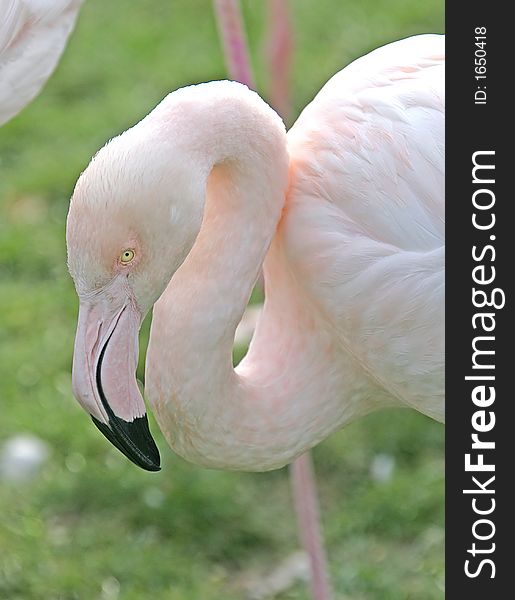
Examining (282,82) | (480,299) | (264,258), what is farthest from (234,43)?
(480,299)

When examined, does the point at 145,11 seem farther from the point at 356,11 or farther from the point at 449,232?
the point at 449,232

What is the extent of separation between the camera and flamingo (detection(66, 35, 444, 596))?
2412 mm

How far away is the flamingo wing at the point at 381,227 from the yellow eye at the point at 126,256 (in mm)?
398

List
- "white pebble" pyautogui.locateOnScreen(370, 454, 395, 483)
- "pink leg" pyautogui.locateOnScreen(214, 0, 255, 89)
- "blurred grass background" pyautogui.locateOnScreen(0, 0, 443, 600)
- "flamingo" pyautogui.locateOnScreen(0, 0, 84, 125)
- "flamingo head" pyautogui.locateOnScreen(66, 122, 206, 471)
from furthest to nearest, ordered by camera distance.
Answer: "white pebble" pyautogui.locateOnScreen(370, 454, 395, 483) < "pink leg" pyautogui.locateOnScreen(214, 0, 255, 89) < "blurred grass background" pyautogui.locateOnScreen(0, 0, 443, 600) < "flamingo" pyautogui.locateOnScreen(0, 0, 84, 125) < "flamingo head" pyautogui.locateOnScreen(66, 122, 206, 471)

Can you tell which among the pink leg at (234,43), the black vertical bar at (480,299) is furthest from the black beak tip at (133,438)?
the pink leg at (234,43)

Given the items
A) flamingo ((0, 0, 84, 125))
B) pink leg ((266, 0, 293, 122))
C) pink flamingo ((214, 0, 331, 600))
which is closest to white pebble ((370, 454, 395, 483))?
pink flamingo ((214, 0, 331, 600))

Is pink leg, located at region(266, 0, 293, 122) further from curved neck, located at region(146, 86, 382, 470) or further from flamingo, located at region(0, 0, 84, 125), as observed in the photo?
curved neck, located at region(146, 86, 382, 470)

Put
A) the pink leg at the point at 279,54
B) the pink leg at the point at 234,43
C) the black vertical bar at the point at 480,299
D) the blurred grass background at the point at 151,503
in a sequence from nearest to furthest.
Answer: the black vertical bar at the point at 480,299 < the blurred grass background at the point at 151,503 < the pink leg at the point at 234,43 < the pink leg at the point at 279,54

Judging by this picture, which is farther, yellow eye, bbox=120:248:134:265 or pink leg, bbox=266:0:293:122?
pink leg, bbox=266:0:293:122

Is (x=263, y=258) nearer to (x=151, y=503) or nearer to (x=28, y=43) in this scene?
(x=28, y=43)

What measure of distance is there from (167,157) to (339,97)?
487 millimetres

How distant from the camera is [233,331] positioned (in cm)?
266

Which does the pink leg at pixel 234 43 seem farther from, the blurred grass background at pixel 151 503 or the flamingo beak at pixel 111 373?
the flamingo beak at pixel 111 373

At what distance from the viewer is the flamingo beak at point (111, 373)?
7.92 feet
